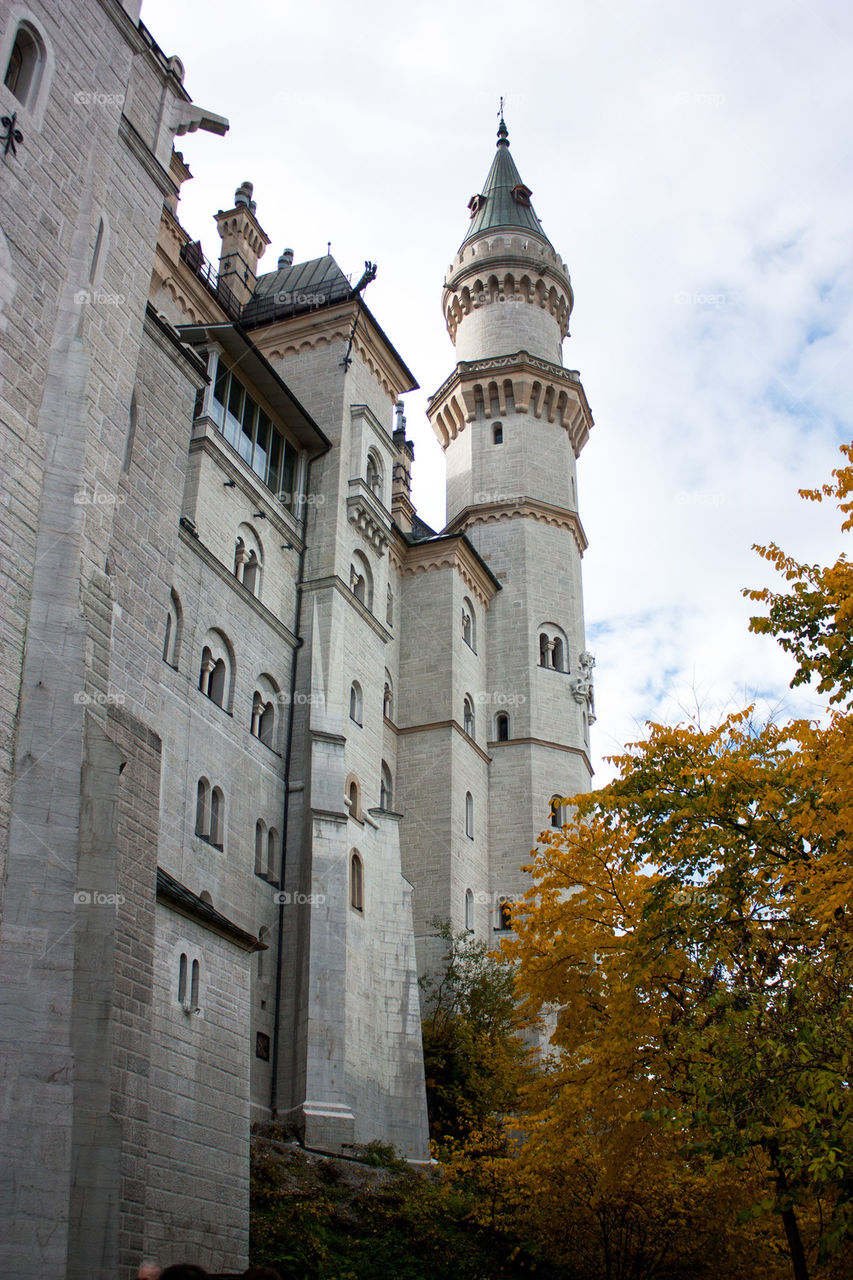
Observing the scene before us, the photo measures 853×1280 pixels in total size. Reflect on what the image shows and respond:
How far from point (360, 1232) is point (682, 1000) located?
776 cm

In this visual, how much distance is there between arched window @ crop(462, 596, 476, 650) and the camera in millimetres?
43812

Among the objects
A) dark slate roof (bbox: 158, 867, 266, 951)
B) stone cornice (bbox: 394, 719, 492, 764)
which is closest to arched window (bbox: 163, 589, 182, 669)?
dark slate roof (bbox: 158, 867, 266, 951)

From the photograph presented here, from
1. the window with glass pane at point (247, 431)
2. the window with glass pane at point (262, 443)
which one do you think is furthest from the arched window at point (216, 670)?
the window with glass pane at point (262, 443)

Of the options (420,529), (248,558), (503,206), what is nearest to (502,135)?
(503,206)

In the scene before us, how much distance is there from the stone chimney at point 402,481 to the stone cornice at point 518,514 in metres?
2.74

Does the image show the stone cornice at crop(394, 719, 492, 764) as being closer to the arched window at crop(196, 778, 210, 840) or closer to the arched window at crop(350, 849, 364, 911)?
the arched window at crop(350, 849, 364, 911)

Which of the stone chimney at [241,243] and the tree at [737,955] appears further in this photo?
→ the stone chimney at [241,243]

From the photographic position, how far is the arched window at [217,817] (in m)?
26.3

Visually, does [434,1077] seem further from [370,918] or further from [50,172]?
[50,172]

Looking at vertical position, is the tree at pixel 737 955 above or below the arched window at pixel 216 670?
below

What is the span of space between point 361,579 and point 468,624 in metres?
9.68

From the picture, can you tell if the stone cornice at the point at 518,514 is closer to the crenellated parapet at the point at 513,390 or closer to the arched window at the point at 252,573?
the crenellated parapet at the point at 513,390

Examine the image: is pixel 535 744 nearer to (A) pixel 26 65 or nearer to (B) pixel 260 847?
(B) pixel 260 847

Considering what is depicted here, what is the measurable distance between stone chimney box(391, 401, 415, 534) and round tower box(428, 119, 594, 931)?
2504 mm
